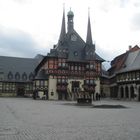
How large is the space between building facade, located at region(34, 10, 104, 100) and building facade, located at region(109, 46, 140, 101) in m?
5.64

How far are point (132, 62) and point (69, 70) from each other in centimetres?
1420

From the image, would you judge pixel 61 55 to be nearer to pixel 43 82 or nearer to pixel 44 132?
pixel 43 82


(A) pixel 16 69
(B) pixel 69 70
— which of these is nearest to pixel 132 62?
(B) pixel 69 70

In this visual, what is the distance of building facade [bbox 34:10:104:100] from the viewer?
228 feet

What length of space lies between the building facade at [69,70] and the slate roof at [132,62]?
20.1ft

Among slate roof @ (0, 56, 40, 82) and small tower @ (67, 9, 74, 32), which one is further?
slate roof @ (0, 56, 40, 82)

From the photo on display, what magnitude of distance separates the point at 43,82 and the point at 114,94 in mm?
20310

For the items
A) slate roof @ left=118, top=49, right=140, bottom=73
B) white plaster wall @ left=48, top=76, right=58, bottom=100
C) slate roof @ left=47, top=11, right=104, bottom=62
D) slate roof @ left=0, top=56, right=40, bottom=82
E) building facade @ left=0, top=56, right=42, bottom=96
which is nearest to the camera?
slate roof @ left=118, top=49, right=140, bottom=73

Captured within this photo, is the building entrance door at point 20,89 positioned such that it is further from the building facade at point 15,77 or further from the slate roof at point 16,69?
the slate roof at point 16,69

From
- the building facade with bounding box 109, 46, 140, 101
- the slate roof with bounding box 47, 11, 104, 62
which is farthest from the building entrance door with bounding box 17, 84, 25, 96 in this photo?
the building facade with bounding box 109, 46, 140, 101

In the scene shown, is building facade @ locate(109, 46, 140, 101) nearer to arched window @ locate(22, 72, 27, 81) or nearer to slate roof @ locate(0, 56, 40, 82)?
arched window @ locate(22, 72, 27, 81)

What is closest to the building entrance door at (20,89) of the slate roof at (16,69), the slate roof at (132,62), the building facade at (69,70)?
the slate roof at (16,69)

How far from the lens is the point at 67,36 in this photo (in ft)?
246

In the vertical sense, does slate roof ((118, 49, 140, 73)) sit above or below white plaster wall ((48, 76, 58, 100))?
above
